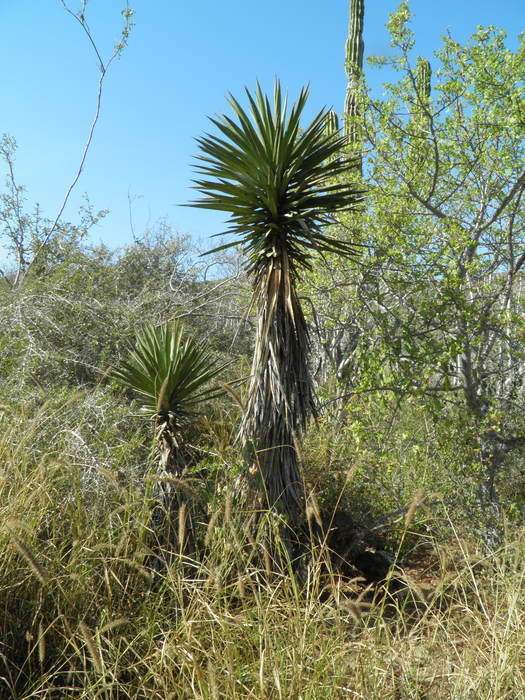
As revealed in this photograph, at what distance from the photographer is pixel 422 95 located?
5.74 m

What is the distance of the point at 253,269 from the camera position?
5.44 m

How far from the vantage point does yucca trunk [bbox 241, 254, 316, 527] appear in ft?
16.5

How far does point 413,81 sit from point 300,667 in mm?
5310

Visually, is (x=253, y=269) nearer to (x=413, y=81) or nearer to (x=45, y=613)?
(x=413, y=81)

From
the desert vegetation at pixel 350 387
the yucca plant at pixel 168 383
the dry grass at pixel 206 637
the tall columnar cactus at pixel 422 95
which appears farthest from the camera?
the tall columnar cactus at pixel 422 95

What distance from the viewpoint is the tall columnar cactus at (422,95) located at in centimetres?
569

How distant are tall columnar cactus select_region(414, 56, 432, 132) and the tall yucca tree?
1.13 m

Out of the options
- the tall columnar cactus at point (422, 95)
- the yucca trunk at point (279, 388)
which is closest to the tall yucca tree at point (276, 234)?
the yucca trunk at point (279, 388)

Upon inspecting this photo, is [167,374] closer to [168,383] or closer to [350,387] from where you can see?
[168,383]

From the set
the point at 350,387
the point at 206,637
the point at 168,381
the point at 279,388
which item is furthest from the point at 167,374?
the point at 206,637

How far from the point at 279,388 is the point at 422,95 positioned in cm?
332

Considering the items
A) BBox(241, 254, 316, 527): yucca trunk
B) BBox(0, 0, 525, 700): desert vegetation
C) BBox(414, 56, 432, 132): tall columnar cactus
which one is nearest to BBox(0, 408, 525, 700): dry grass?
BBox(0, 0, 525, 700): desert vegetation

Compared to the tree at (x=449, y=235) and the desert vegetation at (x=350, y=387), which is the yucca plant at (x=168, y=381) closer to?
the desert vegetation at (x=350, y=387)

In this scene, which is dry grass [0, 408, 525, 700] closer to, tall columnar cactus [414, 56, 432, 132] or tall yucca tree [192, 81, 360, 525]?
tall yucca tree [192, 81, 360, 525]
